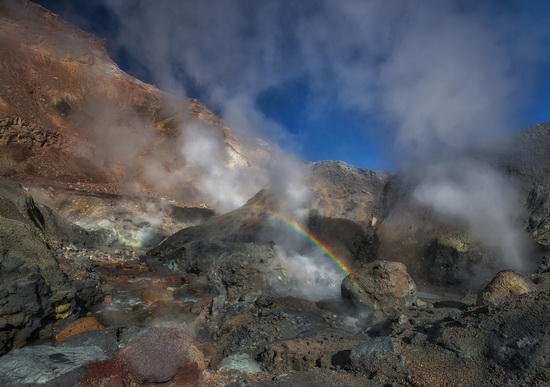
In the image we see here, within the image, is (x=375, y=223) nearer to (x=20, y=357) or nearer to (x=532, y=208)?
(x=532, y=208)

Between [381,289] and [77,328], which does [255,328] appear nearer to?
[381,289]

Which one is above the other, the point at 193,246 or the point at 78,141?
the point at 78,141

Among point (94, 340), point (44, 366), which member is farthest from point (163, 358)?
point (94, 340)

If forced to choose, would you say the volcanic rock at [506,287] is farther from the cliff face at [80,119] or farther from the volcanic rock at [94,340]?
the cliff face at [80,119]

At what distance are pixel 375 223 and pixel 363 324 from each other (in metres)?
7.55

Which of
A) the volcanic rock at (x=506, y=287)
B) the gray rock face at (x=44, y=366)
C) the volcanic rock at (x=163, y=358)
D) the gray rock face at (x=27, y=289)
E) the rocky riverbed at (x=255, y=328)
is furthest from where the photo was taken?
the volcanic rock at (x=506, y=287)

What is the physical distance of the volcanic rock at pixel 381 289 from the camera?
7781 millimetres

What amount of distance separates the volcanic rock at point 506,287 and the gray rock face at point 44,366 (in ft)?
22.2

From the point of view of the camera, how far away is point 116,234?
23859 mm

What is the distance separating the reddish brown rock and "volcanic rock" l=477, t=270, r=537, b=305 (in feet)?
25.5

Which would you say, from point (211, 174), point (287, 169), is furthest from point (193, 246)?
point (211, 174)

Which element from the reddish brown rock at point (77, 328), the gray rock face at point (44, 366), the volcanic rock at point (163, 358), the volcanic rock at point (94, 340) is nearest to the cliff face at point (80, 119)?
the reddish brown rock at point (77, 328)

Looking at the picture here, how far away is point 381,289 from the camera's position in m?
7.86

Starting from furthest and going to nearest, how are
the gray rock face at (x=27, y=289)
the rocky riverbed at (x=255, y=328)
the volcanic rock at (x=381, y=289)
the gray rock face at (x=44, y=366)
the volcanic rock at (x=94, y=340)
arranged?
the volcanic rock at (x=381, y=289)
the gray rock face at (x=27, y=289)
the volcanic rock at (x=94, y=340)
the rocky riverbed at (x=255, y=328)
the gray rock face at (x=44, y=366)
